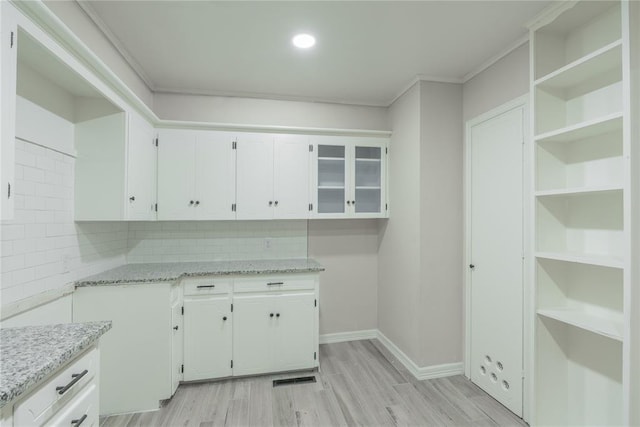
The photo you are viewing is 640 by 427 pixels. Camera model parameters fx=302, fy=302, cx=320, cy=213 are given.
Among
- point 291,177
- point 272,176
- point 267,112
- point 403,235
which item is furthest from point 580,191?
point 267,112

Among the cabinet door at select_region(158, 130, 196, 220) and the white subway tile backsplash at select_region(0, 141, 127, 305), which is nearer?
the white subway tile backsplash at select_region(0, 141, 127, 305)

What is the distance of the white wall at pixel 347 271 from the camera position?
136 inches

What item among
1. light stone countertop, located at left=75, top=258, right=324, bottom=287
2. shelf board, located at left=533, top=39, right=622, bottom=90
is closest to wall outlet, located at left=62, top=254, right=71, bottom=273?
light stone countertop, located at left=75, top=258, right=324, bottom=287

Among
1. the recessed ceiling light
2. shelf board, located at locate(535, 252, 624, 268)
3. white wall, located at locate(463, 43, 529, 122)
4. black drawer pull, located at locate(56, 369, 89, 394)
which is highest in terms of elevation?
the recessed ceiling light

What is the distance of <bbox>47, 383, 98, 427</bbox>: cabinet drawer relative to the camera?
1110 millimetres

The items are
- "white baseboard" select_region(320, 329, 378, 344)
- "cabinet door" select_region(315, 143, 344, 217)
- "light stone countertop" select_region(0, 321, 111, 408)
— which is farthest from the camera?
"white baseboard" select_region(320, 329, 378, 344)

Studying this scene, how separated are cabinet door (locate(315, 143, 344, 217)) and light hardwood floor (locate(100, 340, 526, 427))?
1.56 meters

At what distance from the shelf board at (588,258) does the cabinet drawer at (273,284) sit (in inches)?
70.1

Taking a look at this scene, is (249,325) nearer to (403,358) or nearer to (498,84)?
(403,358)

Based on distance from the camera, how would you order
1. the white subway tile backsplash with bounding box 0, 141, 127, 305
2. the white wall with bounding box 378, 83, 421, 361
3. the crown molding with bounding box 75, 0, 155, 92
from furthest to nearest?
1. the white wall with bounding box 378, 83, 421, 361
2. the crown molding with bounding box 75, 0, 155, 92
3. the white subway tile backsplash with bounding box 0, 141, 127, 305

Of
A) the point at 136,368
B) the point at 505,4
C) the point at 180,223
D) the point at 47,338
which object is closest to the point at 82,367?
the point at 47,338

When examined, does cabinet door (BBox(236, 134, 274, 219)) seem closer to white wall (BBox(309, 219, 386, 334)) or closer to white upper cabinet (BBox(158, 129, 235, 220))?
white upper cabinet (BBox(158, 129, 235, 220))

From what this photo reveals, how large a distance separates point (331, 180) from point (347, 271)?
1.09 meters

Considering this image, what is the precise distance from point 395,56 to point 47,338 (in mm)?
2739
